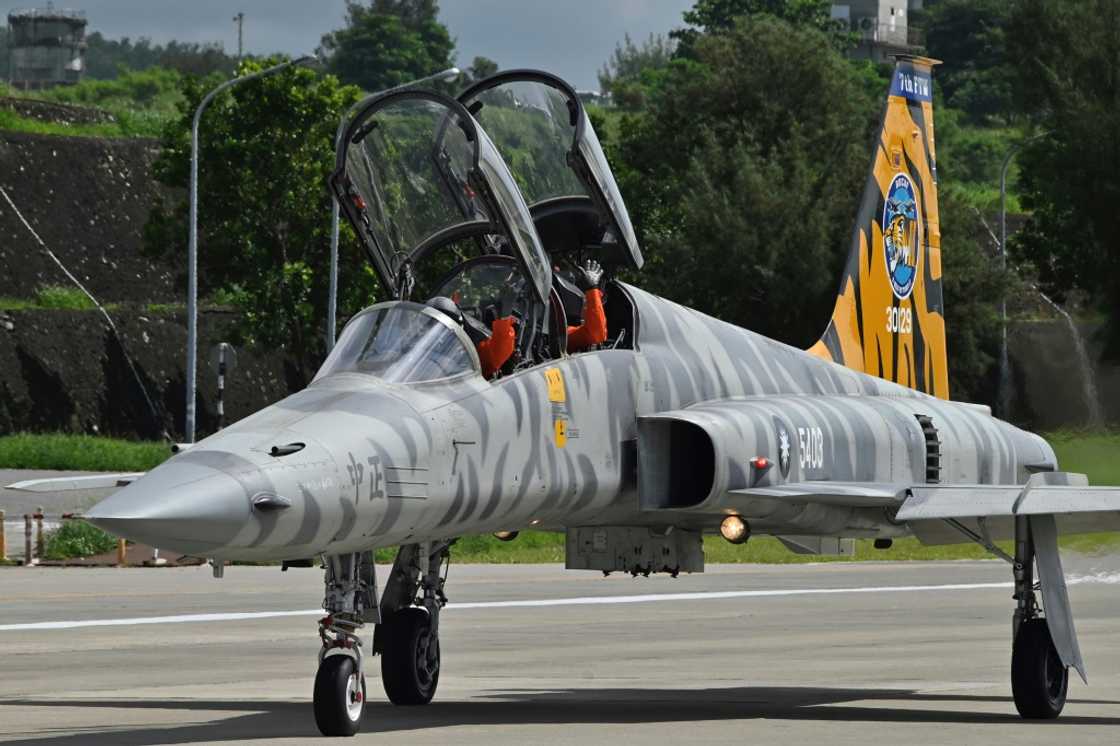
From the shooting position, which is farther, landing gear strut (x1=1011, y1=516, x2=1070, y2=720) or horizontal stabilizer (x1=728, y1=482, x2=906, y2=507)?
landing gear strut (x1=1011, y1=516, x2=1070, y2=720)

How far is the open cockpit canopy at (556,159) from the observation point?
13.8 meters

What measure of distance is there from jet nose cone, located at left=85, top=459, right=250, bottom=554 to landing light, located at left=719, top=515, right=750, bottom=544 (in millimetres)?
4733

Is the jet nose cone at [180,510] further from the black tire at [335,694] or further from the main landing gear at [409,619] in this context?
the main landing gear at [409,619]

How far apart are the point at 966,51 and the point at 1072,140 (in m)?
99.3

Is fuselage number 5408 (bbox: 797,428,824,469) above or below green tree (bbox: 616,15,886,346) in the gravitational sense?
below

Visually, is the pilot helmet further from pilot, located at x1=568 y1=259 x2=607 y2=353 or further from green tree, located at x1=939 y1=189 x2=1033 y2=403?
green tree, located at x1=939 y1=189 x2=1033 y2=403

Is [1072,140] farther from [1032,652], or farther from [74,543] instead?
[1032,652]

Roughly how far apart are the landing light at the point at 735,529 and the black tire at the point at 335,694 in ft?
11.7

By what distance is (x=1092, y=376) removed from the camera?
52.1 meters

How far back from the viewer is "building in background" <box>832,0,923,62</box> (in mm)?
159750

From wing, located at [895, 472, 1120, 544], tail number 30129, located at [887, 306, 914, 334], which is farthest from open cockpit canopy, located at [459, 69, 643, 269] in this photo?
tail number 30129, located at [887, 306, 914, 334]

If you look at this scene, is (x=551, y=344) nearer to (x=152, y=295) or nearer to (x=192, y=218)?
(x=192, y=218)

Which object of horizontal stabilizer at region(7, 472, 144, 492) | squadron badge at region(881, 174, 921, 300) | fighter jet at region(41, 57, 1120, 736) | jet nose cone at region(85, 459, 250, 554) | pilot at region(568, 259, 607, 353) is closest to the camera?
jet nose cone at region(85, 459, 250, 554)

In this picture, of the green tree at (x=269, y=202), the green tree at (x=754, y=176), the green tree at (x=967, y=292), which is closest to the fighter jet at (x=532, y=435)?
the green tree at (x=269, y=202)
